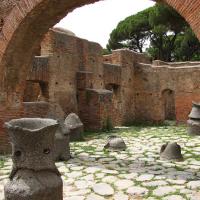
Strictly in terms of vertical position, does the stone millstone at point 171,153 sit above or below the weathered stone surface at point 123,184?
above

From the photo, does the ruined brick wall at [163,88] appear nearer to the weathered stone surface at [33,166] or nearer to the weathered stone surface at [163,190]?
the weathered stone surface at [163,190]

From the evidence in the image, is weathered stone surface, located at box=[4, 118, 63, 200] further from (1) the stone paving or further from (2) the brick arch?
(2) the brick arch

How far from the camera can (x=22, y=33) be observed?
6477 millimetres

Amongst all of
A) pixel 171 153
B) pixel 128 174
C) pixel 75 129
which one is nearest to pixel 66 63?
pixel 75 129

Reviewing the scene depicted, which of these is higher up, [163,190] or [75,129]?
[75,129]

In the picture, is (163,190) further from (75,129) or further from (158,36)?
(158,36)

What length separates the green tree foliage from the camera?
82.7ft

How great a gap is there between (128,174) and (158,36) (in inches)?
1035

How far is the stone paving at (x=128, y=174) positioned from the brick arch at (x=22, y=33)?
1778 mm

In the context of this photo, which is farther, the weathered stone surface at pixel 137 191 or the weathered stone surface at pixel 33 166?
the weathered stone surface at pixel 137 191

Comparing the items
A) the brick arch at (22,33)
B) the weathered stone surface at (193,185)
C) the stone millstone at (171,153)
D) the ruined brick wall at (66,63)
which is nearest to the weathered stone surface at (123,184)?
the weathered stone surface at (193,185)

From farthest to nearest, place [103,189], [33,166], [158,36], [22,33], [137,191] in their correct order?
[158,36], [22,33], [103,189], [137,191], [33,166]

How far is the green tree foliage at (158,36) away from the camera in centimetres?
2520

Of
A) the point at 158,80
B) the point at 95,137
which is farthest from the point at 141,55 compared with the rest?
the point at 95,137
